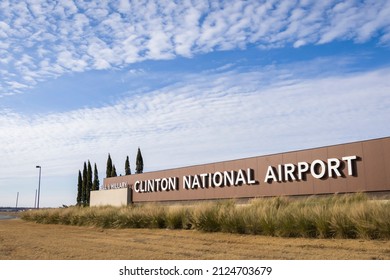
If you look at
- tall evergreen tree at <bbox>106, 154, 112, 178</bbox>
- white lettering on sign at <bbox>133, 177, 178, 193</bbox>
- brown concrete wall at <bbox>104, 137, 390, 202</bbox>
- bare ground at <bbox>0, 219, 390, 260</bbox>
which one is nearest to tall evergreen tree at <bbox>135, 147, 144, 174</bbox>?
tall evergreen tree at <bbox>106, 154, 112, 178</bbox>

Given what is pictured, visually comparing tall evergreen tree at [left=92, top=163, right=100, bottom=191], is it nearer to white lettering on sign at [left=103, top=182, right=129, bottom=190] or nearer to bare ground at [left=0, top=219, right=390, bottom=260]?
white lettering on sign at [left=103, top=182, right=129, bottom=190]

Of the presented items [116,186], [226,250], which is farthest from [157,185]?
[226,250]

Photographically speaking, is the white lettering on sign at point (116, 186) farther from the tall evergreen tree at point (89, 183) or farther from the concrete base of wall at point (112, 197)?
the tall evergreen tree at point (89, 183)

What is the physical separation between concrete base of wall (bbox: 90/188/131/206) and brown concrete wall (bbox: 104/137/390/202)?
11.1 meters

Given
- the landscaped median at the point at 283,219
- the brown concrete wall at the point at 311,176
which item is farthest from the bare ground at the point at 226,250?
the brown concrete wall at the point at 311,176

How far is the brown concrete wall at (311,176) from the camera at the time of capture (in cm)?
2138

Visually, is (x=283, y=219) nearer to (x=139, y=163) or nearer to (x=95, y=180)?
(x=139, y=163)

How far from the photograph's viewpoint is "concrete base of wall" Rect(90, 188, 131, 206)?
144 ft

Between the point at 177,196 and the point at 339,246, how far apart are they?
27.6 meters

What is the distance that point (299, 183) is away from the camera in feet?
82.4

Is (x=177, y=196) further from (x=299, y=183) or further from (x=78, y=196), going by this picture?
(x=78, y=196)
